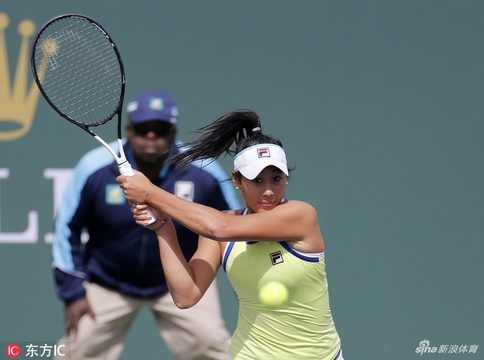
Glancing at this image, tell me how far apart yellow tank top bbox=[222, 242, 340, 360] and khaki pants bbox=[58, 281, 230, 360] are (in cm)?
123

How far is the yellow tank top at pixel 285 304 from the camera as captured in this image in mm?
3438

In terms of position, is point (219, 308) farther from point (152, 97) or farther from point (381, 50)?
point (381, 50)

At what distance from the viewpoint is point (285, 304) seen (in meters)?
3.44

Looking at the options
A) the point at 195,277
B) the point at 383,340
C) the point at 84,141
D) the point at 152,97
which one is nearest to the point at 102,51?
the point at 152,97

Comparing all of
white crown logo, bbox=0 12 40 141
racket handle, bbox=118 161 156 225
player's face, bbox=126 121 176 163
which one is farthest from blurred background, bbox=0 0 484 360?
racket handle, bbox=118 161 156 225

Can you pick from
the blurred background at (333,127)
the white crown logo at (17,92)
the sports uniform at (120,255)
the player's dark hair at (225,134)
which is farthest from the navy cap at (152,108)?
the player's dark hair at (225,134)

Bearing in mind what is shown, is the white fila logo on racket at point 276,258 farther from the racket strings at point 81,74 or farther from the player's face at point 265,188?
the racket strings at point 81,74

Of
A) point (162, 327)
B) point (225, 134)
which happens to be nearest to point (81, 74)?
point (225, 134)

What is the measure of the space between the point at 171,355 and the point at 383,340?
42.6 inches

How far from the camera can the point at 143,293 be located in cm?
478

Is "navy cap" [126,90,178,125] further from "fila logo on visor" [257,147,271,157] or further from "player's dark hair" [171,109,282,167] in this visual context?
"fila logo on visor" [257,147,271,157]

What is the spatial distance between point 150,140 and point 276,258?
1.37 metres

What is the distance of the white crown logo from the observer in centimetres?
509

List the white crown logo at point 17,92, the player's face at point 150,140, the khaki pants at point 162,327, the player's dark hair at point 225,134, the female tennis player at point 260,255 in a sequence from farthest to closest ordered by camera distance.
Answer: the white crown logo at point 17,92, the khaki pants at point 162,327, the player's face at point 150,140, the player's dark hair at point 225,134, the female tennis player at point 260,255
